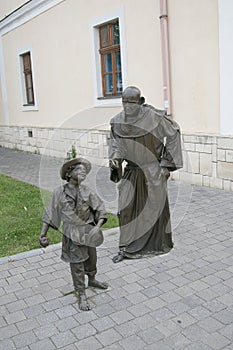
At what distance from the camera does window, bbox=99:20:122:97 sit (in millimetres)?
9022

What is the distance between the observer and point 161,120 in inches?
149

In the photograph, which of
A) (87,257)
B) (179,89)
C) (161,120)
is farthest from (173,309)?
(179,89)

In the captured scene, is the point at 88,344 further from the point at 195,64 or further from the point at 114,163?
the point at 195,64

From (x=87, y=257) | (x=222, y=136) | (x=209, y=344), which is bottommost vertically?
(x=209, y=344)

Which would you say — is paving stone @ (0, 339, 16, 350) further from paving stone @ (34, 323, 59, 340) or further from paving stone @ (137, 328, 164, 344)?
paving stone @ (137, 328, 164, 344)

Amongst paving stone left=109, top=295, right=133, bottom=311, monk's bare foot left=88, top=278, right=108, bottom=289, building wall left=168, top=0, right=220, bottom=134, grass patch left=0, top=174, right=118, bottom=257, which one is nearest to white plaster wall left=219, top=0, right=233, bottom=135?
building wall left=168, top=0, right=220, bottom=134

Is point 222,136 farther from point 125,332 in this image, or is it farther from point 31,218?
point 125,332

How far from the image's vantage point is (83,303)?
3.18 metres

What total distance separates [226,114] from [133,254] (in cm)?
332

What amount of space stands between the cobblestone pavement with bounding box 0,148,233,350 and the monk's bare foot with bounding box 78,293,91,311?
1.7 inches

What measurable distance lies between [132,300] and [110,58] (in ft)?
23.1

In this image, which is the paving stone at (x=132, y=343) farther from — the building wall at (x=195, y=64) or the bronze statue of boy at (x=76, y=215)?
the building wall at (x=195, y=64)

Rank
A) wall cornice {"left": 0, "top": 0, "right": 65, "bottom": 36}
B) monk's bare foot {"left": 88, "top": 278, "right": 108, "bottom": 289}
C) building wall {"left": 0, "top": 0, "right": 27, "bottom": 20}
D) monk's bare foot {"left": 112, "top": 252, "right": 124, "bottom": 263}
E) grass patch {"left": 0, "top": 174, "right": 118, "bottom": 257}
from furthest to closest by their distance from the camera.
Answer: building wall {"left": 0, "top": 0, "right": 27, "bottom": 20} < wall cornice {"left": 0, "top": 0, "right": 65, "bottom": 36} < grass patch {"left": 0, "top": 174, "right": 118, "bottom": 257} < monk's bare foot {"left": 112, "top": 252, "right": 124, "bottom": 263} < monk's bare foot {"left": 88, "top": 278, "right": 108, "bottom": 289}

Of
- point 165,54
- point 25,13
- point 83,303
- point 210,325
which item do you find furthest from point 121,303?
point 25,13
